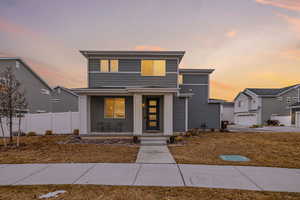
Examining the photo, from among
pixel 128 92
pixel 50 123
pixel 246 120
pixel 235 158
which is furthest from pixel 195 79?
pixel 246 120

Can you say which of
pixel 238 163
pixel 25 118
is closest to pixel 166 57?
pixel 238 163

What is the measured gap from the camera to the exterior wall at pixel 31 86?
13784mm

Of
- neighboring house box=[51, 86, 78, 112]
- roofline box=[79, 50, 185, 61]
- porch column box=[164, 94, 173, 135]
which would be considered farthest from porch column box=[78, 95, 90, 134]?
neighboring house box=[51, 86, 78, 112]

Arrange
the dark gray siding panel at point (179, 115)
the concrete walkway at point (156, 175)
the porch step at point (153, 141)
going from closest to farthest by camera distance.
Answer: the concrete walkway at point (156, 175) < the porch step at point (153, 141) < the dark gray siding panel at point (179, 115)

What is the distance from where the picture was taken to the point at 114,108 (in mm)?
10523

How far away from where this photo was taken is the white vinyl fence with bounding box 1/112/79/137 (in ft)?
40.2

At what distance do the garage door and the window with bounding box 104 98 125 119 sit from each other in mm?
25965

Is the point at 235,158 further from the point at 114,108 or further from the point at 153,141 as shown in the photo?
the point at 114,108

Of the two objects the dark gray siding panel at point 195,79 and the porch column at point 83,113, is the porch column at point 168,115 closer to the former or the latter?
the porch column at point 83,113

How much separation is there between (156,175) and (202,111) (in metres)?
11.9

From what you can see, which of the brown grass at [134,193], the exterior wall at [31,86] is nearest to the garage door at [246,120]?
the brown grass at [134,193]

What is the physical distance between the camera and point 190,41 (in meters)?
14.0

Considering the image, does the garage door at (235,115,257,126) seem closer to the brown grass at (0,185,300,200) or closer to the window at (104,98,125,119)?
the window at (104,98,125,119)

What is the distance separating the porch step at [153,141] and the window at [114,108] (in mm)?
2535
